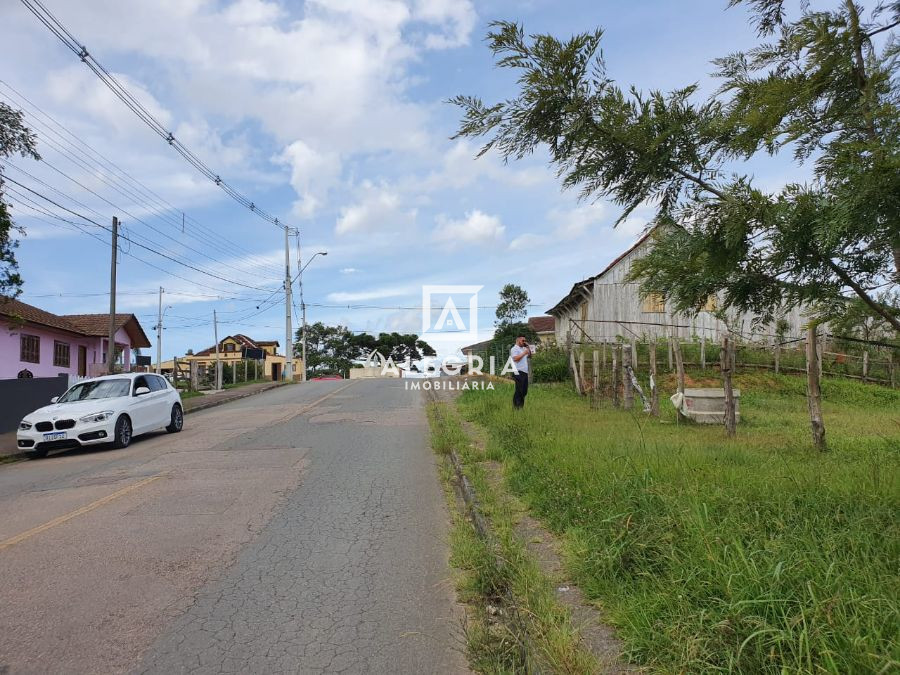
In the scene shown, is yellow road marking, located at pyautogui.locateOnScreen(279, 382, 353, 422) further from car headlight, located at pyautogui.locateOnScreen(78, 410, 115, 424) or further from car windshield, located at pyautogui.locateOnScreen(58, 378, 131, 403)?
car headlight, located at pyautogui.locateOnScreen(78, 410, 115, 424)

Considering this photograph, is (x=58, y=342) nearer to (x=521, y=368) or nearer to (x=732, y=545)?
(x=521, y=368)

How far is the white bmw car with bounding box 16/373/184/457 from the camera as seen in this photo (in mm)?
12156

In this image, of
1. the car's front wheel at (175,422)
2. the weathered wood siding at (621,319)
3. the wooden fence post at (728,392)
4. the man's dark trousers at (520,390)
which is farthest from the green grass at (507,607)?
the weathered wood siding at (621,319)

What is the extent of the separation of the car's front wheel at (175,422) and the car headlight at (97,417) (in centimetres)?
255

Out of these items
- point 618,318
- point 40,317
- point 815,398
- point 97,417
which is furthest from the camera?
point 618,318

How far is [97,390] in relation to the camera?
13641 millimetres

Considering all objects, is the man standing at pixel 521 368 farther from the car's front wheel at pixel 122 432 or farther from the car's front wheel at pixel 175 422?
the car's front wheel at pixel 175 422

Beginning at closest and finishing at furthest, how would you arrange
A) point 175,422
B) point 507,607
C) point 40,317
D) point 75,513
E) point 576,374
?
point 507,607 → point 75,513 → point 175,422 → point 576,374 → point 40,317

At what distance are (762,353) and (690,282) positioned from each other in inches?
934

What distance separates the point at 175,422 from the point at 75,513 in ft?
28.6

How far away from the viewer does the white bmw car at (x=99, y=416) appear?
39.9ft

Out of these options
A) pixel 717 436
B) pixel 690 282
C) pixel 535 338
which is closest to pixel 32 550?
pixel 690 282

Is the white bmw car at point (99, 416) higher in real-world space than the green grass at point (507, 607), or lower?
higher

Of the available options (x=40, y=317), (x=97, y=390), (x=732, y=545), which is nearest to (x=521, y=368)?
(x=97, y=390)
